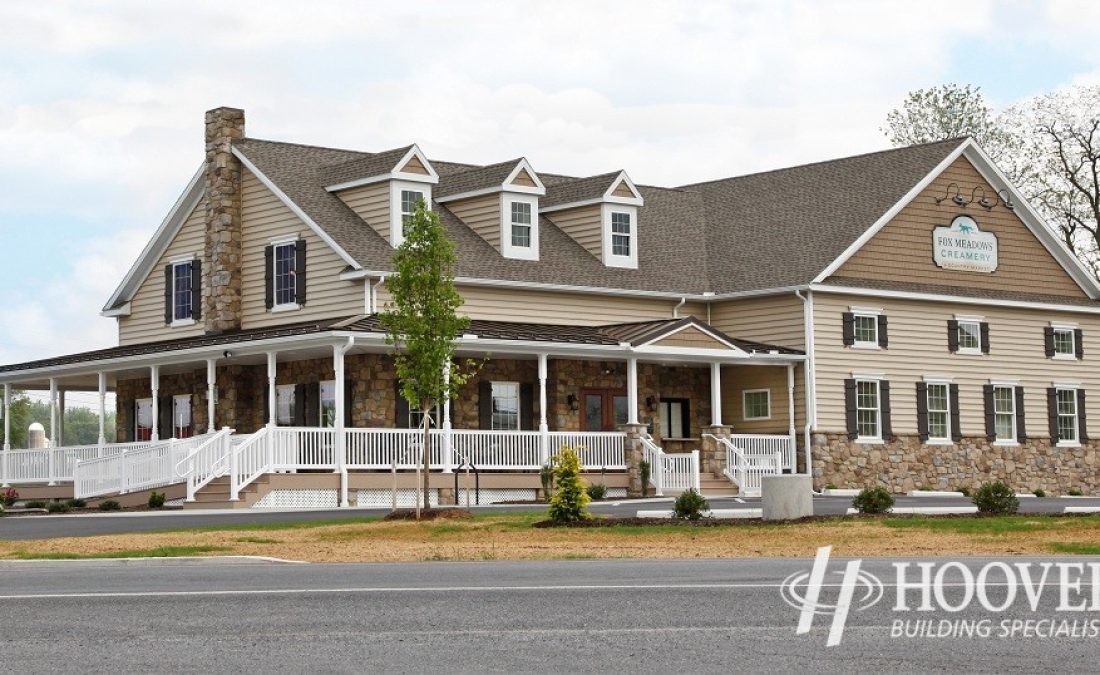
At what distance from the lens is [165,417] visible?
142ft

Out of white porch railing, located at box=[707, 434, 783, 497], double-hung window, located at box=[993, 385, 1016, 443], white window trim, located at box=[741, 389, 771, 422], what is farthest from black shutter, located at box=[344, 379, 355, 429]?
double-hung window, located at box=[993, 385, 1016, 443]

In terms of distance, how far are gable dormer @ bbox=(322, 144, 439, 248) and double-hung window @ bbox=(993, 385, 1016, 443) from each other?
1601 cm

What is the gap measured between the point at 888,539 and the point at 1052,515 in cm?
578

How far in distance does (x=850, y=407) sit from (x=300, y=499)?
14671mm

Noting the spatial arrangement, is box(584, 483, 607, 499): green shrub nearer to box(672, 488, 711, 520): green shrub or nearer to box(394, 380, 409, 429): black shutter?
box(394, 380, 409, 429): black shutter

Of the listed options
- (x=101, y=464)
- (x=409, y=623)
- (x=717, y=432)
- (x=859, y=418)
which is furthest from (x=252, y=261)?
(x=409, y=623)

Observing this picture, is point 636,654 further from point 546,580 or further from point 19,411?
point 19,411

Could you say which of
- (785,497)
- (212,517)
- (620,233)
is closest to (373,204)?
→ (620,233)

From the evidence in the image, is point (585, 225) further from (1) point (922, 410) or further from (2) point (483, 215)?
(1) point (922, 410)

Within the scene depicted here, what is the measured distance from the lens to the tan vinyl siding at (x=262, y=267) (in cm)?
3881

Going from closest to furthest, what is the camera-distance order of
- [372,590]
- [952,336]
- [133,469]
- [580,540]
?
[372,590] → [580,540] → [133,469] → [952,336]

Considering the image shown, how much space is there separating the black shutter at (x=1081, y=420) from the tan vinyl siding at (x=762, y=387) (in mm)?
9534

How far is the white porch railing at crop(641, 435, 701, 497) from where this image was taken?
38.9 meters

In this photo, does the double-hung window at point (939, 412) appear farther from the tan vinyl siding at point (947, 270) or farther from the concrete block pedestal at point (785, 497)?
the concrete block pedestal at point (785, 497)
